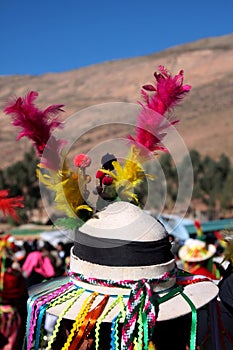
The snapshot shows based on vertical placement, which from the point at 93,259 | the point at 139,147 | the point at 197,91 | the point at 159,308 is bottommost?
the point at 159,308

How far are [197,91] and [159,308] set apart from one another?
79.6m

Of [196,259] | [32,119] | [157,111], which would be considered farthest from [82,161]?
[196,259]

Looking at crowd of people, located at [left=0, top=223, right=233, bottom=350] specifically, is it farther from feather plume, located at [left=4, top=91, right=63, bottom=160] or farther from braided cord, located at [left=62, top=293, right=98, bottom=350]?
feather plume, located at [left=4, top=91, right=63, bottom=160]

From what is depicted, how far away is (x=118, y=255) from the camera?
2.22 m

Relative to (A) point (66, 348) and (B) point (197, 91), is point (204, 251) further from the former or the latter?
(B) point (197, 91)

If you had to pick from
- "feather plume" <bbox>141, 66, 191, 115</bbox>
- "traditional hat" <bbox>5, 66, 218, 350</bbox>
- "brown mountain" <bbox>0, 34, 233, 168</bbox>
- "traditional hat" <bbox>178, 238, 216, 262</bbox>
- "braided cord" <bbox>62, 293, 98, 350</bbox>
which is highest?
A: "brown mountain" <bbox>0, 34, 233, 168</bbox>

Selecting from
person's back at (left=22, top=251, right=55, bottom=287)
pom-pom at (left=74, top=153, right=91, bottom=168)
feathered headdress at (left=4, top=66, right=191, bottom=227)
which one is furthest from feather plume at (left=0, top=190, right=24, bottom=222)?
person's back at (left=22, top=251, right=55, bottom=287)

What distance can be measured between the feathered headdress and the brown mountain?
39.1m

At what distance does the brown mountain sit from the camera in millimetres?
60375

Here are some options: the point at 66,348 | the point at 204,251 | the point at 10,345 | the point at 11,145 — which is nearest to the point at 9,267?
the point at 10,345

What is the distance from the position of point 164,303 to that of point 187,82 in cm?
5114

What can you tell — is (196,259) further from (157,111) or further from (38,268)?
(157,111)

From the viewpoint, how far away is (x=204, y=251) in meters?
6.85

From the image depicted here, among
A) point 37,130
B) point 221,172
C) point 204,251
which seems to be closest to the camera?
point 37,130
